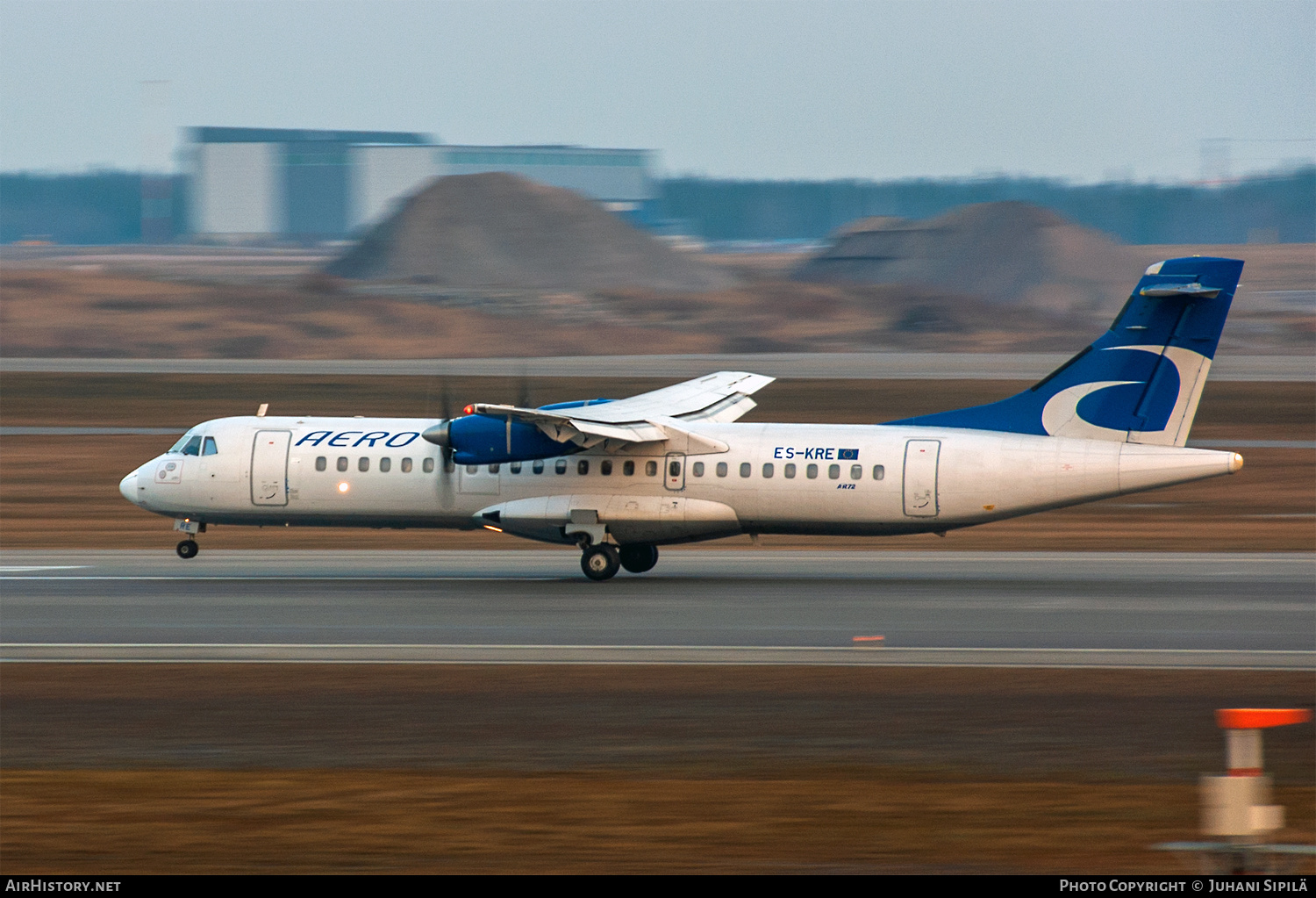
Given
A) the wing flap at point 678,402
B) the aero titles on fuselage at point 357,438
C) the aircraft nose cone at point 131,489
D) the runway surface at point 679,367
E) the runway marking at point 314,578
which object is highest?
the wing flap at point 678,402

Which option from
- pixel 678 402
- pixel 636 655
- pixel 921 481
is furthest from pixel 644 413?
pixel 636 655

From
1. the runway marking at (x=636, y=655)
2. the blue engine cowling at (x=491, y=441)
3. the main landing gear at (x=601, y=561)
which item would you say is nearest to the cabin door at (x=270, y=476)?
the blue engine cowling at (x=491, y=441)

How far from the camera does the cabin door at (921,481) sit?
23.4 metres

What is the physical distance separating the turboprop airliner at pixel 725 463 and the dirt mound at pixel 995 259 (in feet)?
208

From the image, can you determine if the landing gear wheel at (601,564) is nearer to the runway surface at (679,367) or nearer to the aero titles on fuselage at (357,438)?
the aero titles on fuselage at (357,438)

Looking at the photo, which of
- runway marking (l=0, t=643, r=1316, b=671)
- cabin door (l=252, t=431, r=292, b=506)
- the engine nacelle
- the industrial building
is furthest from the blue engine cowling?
the industrial building

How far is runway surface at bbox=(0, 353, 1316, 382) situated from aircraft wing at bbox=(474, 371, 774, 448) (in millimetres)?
30494

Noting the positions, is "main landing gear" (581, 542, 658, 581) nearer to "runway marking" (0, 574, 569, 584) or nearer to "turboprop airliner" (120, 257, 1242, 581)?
"turboprop airliner" (120, 257, 1242, 581)

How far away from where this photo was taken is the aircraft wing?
23000 mm

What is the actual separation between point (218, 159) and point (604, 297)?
79.4 metres

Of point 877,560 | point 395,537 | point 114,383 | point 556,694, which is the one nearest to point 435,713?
point 556,694

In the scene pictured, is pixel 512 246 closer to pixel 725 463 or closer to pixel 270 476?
A: pixel 270 476

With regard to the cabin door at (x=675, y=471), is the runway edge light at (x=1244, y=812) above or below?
below

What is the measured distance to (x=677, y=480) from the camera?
24188 mm
